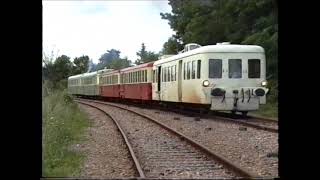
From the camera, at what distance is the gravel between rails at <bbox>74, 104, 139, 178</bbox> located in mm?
9781

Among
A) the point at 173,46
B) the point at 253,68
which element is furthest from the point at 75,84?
the point at 253,68

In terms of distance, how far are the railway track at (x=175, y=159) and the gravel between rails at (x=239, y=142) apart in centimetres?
38

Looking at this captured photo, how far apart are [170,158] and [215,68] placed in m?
9.51

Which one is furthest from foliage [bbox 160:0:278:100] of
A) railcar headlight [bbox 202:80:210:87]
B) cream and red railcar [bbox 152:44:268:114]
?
railcar headlight [bbox 202:80:210:87]

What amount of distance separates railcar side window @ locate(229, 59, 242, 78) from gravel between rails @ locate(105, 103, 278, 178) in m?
1.88

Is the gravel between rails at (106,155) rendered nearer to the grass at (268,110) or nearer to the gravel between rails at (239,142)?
the gravel between rails at (239,142)

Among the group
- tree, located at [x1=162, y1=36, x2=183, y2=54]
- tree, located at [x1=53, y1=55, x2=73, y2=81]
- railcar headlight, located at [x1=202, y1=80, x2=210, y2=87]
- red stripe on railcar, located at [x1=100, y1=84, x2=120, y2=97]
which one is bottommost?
red stripe on railcar, located at [x1=100, y1=84, x2=120, y2=97]

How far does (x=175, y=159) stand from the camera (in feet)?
36.7

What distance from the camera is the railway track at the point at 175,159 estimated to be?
30.6ft

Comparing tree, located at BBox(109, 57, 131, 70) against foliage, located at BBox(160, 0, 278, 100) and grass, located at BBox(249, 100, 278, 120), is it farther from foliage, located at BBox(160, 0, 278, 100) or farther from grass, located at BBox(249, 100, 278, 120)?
grass, located at BBox(249, 100, 278, 120)

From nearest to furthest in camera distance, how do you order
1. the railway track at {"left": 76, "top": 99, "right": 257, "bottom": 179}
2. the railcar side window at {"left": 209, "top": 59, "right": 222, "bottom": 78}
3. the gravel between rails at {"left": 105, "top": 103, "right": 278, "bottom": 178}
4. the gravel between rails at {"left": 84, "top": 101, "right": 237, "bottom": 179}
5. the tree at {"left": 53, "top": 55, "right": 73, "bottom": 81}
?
1. the railway track at {"left": 76, "top": 99, "right": 257, "bottom": 179}
2. the gravel between rails at {"left": 84, "top": 101, "right": 237, "bottom": 179}
3. the gravel between rails at {"left": 105, "top": 103, "right": 278, "bottom": 178}
4. the railcar side window at {"left": 209, "top": 59, "right": 222, "bottom": 78}
5. the tree at {"left": 53, "top": 55, "right": 73, "bottom": 81}

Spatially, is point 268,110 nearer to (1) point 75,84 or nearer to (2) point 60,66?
(2) point 60,66
